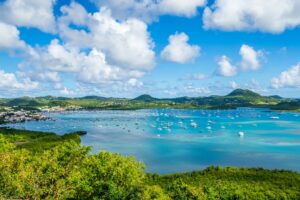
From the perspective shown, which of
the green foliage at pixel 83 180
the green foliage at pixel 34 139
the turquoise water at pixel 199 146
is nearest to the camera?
the green foliage at pixel 83 180

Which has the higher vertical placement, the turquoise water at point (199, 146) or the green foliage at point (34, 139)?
the green foliage at point (34, 139)

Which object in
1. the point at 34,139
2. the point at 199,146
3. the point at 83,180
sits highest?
the point at 83,180

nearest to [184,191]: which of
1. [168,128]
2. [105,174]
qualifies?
[105,174]

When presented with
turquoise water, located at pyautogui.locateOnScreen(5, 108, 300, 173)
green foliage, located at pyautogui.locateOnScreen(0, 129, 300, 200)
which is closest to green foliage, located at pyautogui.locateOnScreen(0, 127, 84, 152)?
turquoise water, located at pyautogui.locateOnScreen(5, 108, 300, 173)

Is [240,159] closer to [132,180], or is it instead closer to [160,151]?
[160,151]

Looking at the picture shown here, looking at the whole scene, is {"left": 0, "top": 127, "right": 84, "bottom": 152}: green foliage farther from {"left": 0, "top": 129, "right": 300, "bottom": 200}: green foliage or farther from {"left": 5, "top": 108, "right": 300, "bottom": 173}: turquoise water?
{"left": 0, "top": 129, "right": 300, "bottom": 200}: green foliage

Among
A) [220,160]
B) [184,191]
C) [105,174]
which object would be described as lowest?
[220,160]

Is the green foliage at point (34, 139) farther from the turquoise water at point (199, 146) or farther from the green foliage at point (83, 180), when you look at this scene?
the green foliage at point (83, 180)

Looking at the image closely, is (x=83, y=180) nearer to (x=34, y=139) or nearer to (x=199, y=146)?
(x=199, y=146)

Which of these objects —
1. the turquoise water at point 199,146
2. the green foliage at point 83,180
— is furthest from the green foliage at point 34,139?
the green foliage at point 83,180

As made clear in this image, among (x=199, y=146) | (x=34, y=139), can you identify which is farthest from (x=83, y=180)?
(x=34, y=139)

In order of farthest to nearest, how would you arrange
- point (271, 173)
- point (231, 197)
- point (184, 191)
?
1. point (271, 173)
2. point (231, 197)
3. point (184, 191)
